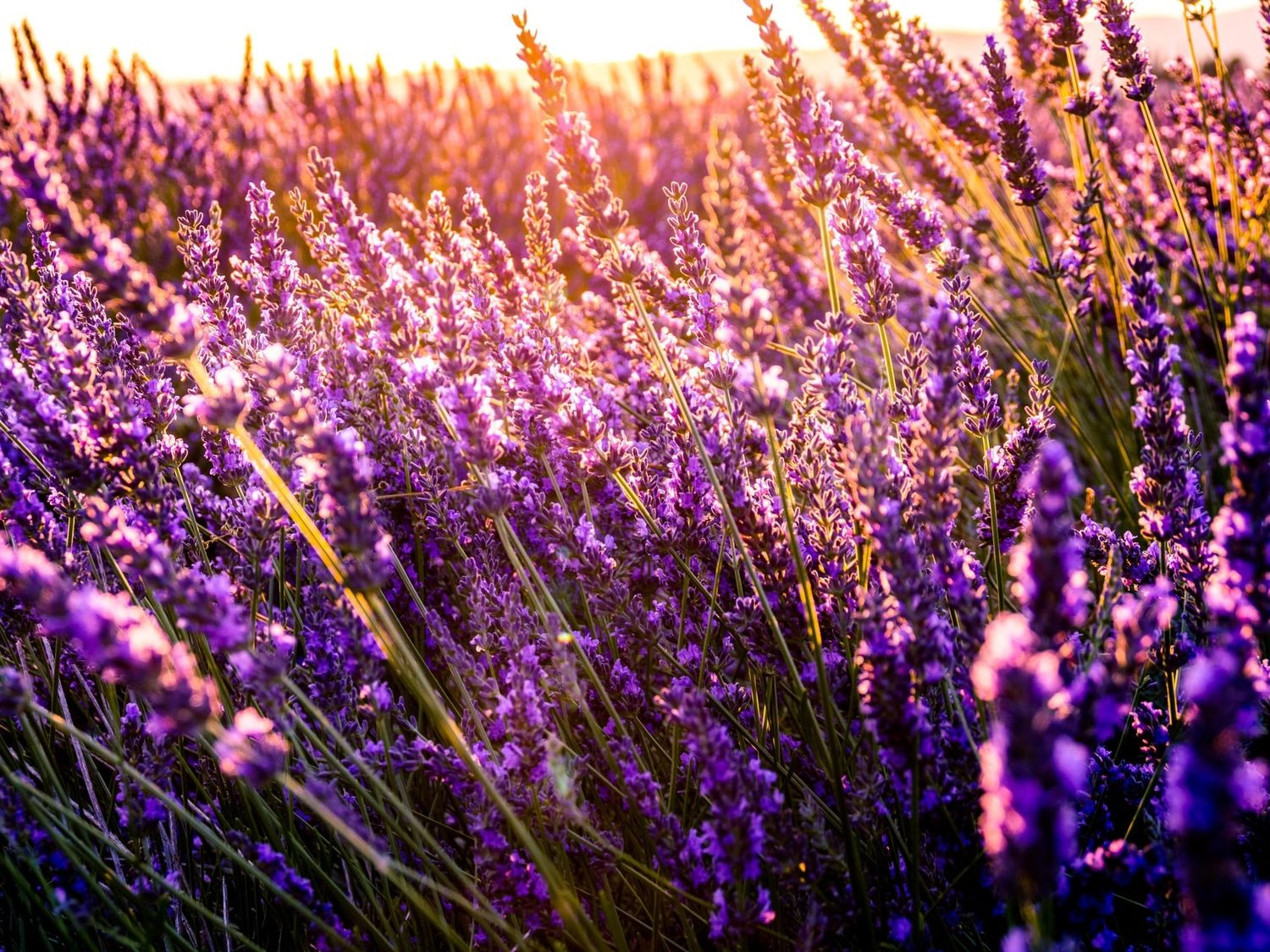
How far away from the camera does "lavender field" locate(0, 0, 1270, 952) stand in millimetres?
988

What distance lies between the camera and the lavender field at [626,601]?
0.99m

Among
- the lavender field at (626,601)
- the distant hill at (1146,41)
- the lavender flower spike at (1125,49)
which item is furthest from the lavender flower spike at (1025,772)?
the distant hill at (1146,41)

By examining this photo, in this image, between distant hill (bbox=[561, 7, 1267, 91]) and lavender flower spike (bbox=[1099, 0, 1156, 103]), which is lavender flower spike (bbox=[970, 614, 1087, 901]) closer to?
lavender flower spike (bbox=[1099, 0, 1156, 103])

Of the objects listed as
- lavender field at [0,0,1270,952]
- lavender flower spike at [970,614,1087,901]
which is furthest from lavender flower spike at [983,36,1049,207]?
lavender flower spike at [970,614,1087,901]

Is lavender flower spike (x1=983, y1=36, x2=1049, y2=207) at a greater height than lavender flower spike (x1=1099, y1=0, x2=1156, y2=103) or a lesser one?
lesser

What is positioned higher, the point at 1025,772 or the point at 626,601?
the point at 1025,772

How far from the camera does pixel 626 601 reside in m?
1.64

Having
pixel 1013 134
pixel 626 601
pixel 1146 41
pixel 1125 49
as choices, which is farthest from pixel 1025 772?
pixel 1146 41

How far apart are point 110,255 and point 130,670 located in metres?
0.54

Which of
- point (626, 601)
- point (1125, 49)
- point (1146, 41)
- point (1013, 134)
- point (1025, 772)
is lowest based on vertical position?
point (626, 601)

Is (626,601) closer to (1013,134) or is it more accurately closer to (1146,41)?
(1013,134)

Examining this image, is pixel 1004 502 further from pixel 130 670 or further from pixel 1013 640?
pixel 130 670

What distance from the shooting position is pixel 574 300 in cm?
575

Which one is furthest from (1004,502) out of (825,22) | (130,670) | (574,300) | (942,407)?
(574,300)
